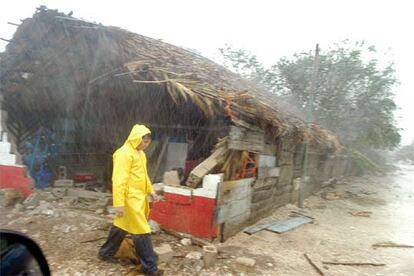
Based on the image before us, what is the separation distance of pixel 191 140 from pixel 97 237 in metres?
3.44

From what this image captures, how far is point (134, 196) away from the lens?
16.1 feet

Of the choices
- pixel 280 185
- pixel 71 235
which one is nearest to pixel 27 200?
pixel 71 235

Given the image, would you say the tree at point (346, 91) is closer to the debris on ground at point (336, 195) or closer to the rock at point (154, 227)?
the debris on ground at point (336, 195)

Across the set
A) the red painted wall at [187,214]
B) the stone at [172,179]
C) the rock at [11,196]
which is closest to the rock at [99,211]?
the red painted wall at [187,214]

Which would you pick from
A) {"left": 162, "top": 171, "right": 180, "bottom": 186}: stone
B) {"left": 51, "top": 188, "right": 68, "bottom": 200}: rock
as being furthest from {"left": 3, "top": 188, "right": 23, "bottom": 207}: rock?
{"left": 162, "top": 171, "right": 180, "bottom": 186}: stone

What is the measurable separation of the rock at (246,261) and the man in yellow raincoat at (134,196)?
141cm

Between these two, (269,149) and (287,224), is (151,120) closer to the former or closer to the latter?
(269,149)

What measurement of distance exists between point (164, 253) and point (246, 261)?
1.25m

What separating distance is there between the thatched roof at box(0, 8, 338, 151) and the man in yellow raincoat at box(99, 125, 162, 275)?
1.69m

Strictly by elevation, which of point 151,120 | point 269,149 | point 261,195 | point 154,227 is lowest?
point 154,227

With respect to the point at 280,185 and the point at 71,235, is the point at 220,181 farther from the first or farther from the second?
the point at 280,185

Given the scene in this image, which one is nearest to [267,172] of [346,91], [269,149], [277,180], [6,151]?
[269,149]

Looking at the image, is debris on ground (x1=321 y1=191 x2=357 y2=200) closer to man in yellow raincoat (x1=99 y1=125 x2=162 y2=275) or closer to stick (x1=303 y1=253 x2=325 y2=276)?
stick (x1=303 y1=253 x2=325 y2=276)

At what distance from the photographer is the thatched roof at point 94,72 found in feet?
22.4
